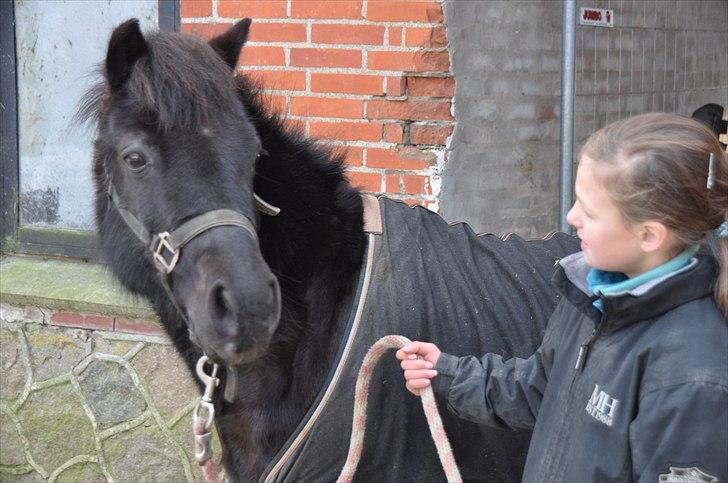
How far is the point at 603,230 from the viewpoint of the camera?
5.66 feet

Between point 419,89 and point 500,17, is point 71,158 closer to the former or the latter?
point 419,89

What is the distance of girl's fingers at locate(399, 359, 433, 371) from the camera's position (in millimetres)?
2037

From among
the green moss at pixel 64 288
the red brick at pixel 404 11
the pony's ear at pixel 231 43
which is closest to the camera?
the pony's ear at pixel 231 43

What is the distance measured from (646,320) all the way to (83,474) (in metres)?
3.15

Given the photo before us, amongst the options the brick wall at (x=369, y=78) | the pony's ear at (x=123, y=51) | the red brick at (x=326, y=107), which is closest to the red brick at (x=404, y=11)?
the brick wall at (x=369, y=78)

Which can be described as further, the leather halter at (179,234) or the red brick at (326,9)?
the red brick at (326,9)

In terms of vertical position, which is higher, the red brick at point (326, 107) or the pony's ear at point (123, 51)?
the pony's ear at point (123, 51)

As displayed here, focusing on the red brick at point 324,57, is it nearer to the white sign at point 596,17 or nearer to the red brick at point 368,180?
the red brick at point 368,180

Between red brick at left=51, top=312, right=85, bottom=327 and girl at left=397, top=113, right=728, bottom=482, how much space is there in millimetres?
2693

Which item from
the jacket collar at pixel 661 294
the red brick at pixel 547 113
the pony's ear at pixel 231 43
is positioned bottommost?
the jacket collar at pixel 661 294

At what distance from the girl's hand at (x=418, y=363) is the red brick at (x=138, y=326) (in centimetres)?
208

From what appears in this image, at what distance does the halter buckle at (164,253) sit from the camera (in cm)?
194

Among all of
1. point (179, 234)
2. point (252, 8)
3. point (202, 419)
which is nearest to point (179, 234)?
point (179, 234)

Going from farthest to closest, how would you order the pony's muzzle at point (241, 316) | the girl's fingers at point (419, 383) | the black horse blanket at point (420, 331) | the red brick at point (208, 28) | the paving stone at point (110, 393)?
the paving stone at point (110, 393) < the red brick at point (208, 28) < the black horse blanket at point (420, 331) < the girl's fingers at point (419, 383) < the pony's muzzle at point (241, 316)
